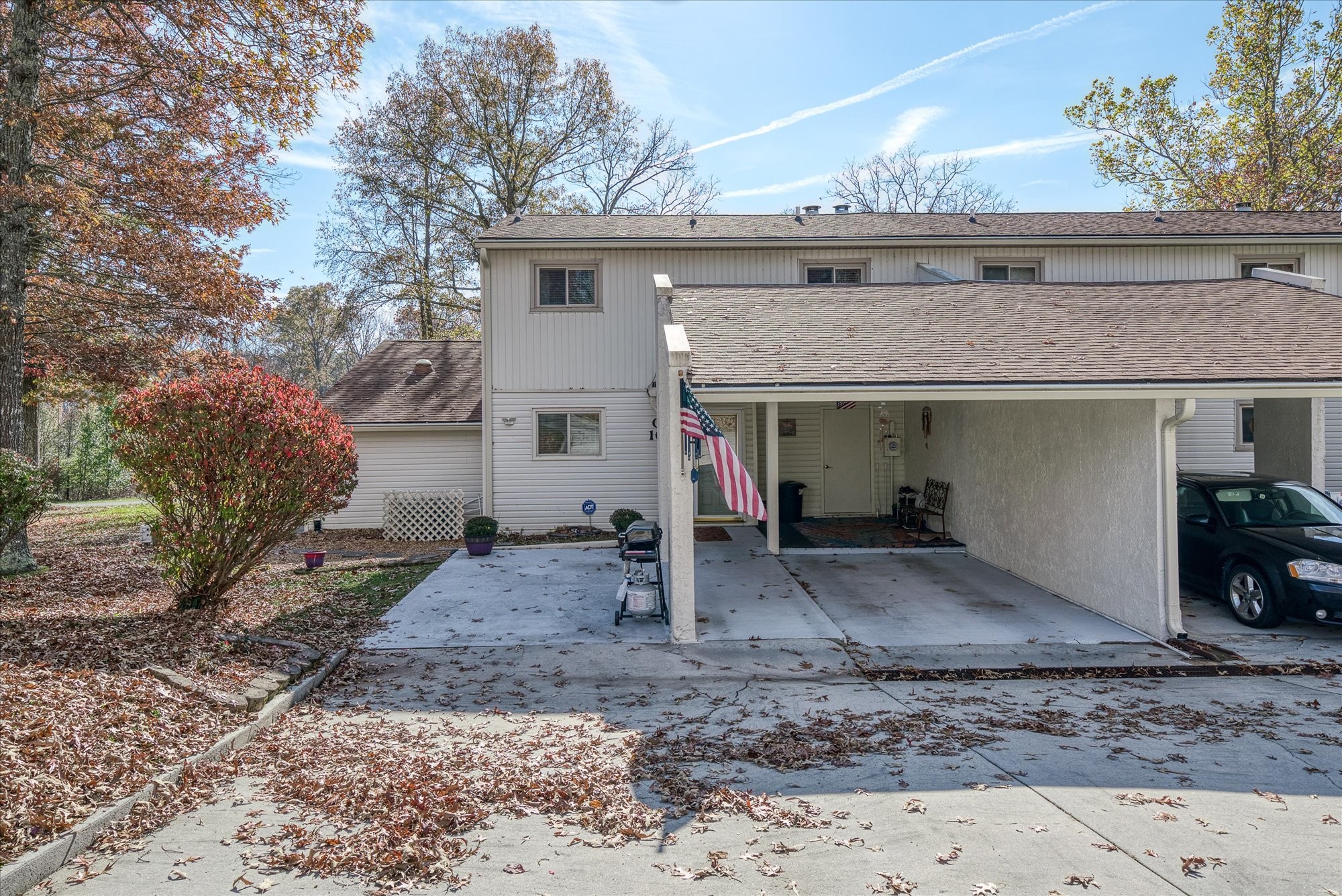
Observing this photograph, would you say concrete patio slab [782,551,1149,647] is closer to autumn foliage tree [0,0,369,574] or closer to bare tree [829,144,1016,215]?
autumn foliage tree [0,0,369,574]

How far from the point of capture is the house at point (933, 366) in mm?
7660

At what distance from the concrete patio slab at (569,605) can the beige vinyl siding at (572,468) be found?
232 centimetres

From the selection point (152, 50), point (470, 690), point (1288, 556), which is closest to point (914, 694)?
point (470, 690)

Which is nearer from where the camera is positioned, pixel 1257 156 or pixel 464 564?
pixel 464 564

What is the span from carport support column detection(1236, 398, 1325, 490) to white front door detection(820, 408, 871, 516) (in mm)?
6104

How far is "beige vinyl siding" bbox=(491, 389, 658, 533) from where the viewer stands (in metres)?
14.5

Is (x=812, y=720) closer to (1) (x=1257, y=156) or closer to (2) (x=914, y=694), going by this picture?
(2) (x=914, y=694)

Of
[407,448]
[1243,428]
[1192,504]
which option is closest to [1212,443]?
[1243,428]

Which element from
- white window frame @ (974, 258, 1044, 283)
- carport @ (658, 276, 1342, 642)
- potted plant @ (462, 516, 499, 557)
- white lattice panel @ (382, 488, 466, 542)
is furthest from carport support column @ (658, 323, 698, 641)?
white window frame @ (974, 258, 1044, 283)

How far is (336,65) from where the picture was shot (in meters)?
12.0

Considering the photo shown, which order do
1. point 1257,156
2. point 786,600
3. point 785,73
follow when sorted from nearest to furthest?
point 786,600, point 785,73, point 1257,156

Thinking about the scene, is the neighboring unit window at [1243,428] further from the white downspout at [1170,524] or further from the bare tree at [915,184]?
the bare tree at [915,184]

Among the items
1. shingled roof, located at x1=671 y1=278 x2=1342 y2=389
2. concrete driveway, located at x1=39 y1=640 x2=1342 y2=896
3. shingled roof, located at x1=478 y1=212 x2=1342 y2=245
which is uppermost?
shingled roof, located at x1=478 y1=212 x2=1342 y2=245

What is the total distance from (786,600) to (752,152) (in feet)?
57.7
